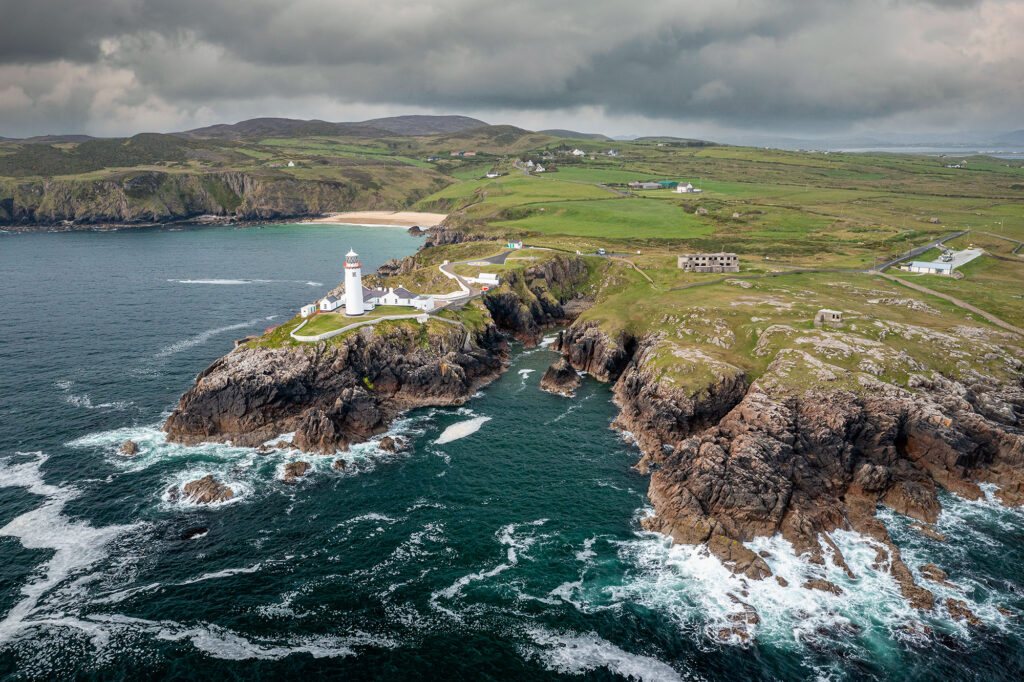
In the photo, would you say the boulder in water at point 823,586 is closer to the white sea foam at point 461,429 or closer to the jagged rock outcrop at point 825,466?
the jagged rock outcrop at point 825,466

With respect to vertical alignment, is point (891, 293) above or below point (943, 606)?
above

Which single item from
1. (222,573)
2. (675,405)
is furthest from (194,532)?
(675,405)

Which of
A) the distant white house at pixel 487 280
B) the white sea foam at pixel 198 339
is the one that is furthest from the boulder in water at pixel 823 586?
the white sea foam at pixel 198 339

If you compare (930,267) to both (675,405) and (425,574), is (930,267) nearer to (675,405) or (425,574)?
(675,405)

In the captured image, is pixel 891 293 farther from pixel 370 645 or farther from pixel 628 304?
pixel 370 645

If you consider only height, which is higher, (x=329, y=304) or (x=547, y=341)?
(x=329, y=304)

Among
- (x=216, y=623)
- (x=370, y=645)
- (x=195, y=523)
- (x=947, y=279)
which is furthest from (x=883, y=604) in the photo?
(x=947, y=279)

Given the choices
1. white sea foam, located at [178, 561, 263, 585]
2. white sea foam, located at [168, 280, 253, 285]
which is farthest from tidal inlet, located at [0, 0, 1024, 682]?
white sea foam, located at [168, 280, 253, 285]
